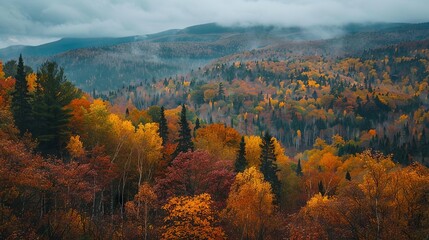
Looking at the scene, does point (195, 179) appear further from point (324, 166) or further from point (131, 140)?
point (324, 166)

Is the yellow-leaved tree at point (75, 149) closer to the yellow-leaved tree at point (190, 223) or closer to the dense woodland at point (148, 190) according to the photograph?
the dense woodland at point (148, 190)

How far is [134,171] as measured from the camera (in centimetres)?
5978


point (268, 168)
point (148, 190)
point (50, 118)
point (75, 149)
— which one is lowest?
point (268, 168)

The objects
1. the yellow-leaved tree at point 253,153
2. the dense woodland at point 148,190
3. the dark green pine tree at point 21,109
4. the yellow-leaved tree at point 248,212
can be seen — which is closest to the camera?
the dense woodland at point 148,190

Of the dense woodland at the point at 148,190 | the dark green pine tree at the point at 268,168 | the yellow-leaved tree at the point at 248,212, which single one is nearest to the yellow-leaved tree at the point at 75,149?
the dense woodland at the point at 148,190

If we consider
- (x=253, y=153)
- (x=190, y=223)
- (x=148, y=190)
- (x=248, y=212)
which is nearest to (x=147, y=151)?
(x=148, y=190)

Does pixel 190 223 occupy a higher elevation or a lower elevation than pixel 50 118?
lower

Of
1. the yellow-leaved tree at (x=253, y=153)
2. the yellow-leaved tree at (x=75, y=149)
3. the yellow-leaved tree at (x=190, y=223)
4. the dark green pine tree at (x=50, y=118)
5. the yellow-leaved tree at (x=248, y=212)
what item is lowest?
the yellow-leaved tree at (x=253, y=153)

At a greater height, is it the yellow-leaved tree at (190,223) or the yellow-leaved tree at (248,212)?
the yellow-leaved tree at (190,223)

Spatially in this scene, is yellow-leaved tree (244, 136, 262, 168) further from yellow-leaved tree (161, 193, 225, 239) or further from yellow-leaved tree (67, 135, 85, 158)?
yellow-leaved tree (161, 193, 225, 239)

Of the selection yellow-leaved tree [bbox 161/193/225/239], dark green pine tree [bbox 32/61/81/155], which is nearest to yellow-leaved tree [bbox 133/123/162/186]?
dark green pine tree [bbox 32/61/81/155]

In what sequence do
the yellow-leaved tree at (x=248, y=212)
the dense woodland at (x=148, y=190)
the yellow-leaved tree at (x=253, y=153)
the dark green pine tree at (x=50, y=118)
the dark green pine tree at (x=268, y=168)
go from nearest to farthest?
the dense woodland at (x=148, y=190) < the yellow-leaved tree at (x=248, y=212) < the dark green pine tree at (x=50, y=118) < the dark green pine tree at (x=268, y=168) < the yellow-leaved tree at (x=253, y=153)

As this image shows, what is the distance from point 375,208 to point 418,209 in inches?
304

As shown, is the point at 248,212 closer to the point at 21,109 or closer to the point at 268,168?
the point at 268,168
